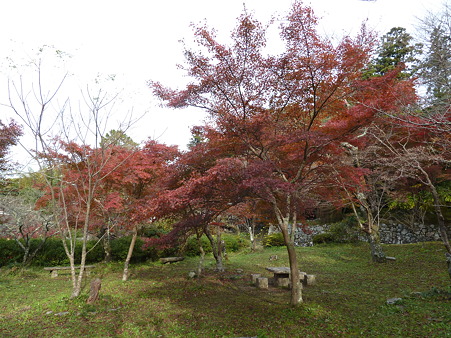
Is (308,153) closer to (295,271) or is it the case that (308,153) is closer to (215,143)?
(215,143)

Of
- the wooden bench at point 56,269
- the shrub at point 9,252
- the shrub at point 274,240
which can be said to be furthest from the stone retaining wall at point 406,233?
the shrub at point 9,252

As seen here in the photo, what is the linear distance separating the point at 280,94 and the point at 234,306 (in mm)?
4128

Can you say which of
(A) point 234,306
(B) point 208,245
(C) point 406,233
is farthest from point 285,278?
(C) point 406,233

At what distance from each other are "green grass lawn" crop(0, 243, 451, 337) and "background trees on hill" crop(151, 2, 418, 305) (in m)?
0.90

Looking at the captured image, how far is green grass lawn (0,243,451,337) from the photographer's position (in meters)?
4.12

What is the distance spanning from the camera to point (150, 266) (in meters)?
10.9

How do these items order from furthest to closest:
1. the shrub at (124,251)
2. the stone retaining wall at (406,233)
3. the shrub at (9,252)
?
the stone retaining wall at (406,233)
the shrub at (124,251)
the shrub at (9,252)

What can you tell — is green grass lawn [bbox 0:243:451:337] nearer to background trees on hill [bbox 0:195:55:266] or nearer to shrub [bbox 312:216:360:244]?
background trees on hill [bbox 0:195:55:266]

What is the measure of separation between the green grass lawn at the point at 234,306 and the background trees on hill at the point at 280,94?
897mm

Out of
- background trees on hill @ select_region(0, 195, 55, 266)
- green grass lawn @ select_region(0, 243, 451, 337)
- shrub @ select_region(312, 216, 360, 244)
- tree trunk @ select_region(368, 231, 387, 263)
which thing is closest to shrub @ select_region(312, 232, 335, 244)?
shrub @ select_region(312, 216, 360, 244)

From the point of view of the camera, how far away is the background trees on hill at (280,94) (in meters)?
4.79

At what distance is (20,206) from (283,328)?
35.3 ft

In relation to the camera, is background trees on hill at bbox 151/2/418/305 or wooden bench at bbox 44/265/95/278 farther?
wooden bench at bbox 44/265/95/278

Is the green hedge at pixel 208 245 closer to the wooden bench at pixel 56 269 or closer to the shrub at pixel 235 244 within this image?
the shrub at pixel 235 244
